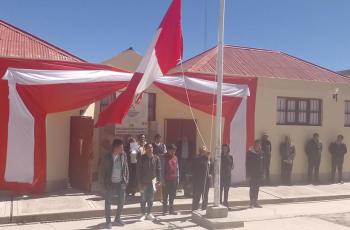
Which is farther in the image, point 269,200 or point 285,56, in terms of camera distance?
point 285,56

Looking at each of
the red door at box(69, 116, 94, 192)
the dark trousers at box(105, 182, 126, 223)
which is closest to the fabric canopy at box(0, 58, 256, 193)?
the red door at box(69, 116, 94, 192)

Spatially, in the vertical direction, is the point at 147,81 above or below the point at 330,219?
above

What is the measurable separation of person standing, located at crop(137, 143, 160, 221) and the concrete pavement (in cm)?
104

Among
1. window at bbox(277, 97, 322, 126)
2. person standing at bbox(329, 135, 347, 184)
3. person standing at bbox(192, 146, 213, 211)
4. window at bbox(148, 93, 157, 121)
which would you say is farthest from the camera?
person standing at bbox(329, 135, 347, 184)

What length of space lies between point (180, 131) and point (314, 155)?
15.4ft

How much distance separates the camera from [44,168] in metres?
12.1

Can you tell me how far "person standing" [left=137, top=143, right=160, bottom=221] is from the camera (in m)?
10.3

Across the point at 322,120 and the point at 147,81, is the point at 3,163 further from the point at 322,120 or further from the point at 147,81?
the point at 322,120

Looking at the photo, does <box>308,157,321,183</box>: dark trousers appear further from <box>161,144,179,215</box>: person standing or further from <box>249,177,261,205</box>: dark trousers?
<box>161,144,179,215</box>: person standing

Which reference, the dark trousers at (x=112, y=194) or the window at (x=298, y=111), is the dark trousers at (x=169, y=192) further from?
the window at (x=298, y=111)

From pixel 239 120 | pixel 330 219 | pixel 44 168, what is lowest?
pixel 330 219

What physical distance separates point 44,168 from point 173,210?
334 centimetres

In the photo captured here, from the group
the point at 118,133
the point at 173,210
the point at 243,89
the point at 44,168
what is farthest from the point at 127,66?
the point at 173,210

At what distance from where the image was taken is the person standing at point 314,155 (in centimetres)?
1652
